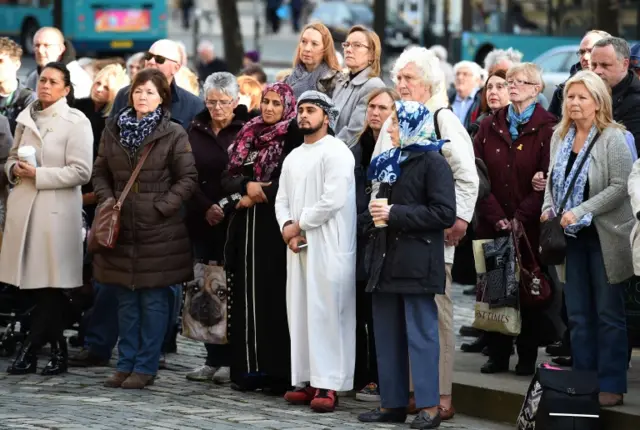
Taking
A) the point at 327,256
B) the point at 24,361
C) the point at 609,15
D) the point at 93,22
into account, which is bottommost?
the point at 24,361

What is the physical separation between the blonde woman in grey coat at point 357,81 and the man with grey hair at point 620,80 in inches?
59.0

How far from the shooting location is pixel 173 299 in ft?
34.7

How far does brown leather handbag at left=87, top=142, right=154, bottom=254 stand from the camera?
999 cm

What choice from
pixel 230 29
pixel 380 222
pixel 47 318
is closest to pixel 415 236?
pixel 380 222

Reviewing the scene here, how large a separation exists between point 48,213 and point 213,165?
3.78 feet

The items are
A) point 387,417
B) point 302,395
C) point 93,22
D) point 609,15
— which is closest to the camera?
point 387,417

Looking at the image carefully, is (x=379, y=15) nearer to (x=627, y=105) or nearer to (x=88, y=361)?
(x=88, y=361)

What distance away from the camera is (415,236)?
879cm

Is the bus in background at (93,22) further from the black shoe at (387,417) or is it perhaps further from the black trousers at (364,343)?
the black shoe at (387,417)

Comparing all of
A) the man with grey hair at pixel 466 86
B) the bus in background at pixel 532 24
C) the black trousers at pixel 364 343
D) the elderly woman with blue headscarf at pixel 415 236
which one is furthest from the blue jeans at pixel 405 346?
the bus in background at pixel 532 24

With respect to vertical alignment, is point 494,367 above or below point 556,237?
below

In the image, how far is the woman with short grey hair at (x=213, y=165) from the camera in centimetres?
1056

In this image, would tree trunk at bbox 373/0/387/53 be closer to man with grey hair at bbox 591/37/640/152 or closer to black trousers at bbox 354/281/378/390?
black trousers at bbox 354/281/378/390

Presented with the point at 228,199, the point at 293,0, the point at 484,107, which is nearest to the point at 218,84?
the point at 228,199
